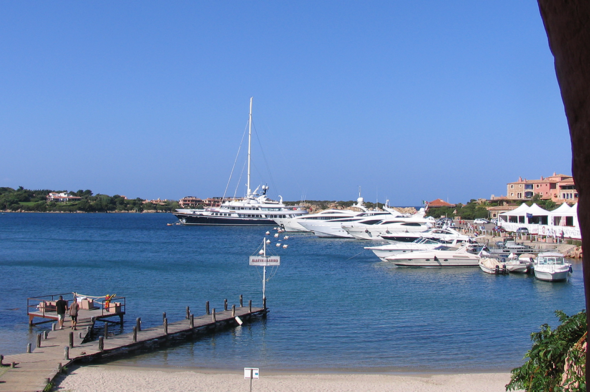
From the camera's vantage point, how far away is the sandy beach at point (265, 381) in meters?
14.5

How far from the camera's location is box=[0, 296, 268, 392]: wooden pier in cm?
1400

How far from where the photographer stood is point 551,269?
114ft

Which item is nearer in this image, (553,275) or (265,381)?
(265,381)

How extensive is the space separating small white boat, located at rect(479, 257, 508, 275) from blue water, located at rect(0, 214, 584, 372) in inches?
30.2

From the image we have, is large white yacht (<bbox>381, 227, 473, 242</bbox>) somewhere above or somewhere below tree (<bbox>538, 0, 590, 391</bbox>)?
below

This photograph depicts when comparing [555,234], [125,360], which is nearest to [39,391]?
[125,360]

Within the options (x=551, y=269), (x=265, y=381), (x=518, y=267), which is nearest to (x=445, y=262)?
(x=518, y=267)

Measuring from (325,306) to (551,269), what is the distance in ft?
54.1

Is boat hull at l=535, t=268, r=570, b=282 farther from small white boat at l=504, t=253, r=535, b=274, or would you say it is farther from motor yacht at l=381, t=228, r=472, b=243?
motor yacht at l=381, t=228, r=472, b=243

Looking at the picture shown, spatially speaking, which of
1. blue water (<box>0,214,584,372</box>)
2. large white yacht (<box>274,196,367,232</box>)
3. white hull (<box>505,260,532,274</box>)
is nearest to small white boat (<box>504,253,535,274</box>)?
white hull (<box>505,260,532,274</box>)

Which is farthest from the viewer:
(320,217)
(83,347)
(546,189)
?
(546,189)

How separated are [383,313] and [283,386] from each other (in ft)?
39.2

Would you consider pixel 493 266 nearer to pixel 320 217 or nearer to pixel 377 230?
pixel 377 230

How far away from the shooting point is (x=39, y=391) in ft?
42.7
